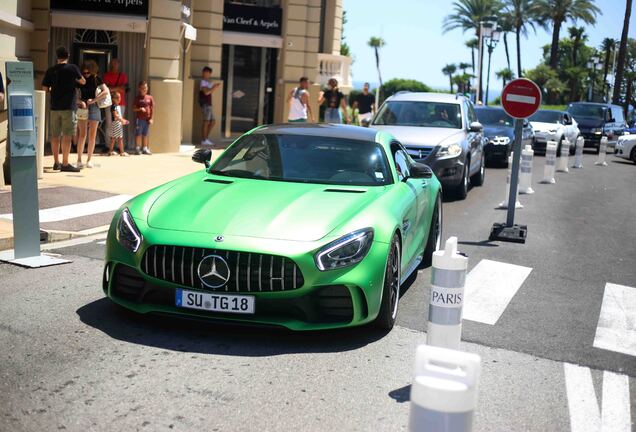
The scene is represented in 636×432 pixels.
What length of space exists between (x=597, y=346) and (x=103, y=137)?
15.4 m

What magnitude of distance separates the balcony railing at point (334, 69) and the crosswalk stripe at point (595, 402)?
2597 centimetres

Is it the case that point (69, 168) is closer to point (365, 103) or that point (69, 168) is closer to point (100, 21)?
point (100, 21)

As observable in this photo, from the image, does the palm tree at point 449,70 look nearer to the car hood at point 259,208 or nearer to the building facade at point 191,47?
the building facade at point 191,47

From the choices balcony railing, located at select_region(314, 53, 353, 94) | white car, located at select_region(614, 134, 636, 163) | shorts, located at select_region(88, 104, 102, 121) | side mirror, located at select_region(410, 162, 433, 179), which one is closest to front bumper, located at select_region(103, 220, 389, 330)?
side mirror, located at select_region(410, 162, 433, 179)

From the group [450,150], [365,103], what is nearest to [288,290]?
[450,150]

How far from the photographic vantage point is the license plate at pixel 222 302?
20.8ft

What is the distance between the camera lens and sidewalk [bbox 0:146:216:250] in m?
11.0

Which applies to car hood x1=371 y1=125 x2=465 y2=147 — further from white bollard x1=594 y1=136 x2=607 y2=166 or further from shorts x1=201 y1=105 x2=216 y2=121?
white bollard x1=594 y1=136 x2=607 y2=166

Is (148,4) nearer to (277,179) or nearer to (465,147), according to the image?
(465,147)

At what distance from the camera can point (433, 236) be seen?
31.4 feet

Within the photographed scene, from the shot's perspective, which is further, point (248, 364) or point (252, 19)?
point (252, 19)

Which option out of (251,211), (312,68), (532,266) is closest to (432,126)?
(532,266)

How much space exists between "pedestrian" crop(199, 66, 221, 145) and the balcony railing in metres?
7.70

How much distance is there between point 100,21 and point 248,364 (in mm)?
15661
